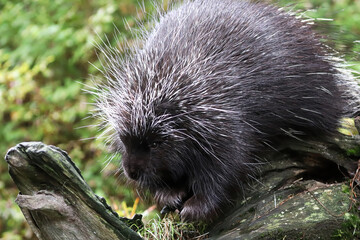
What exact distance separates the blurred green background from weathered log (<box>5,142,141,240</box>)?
3.14 m

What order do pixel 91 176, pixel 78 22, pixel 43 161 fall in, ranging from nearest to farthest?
pixel 43 161
pixel 91 176
pixel 78 22

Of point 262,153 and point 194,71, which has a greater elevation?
point 194,71

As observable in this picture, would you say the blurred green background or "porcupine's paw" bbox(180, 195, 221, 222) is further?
the blurred green background

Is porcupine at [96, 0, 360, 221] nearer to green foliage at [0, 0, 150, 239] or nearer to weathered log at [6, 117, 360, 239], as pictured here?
weathered log at [6, 117, 360, 239]

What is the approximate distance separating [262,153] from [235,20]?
2.90ft

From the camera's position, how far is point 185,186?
9.86ft

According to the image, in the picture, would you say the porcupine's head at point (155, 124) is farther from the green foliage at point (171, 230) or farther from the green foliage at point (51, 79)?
the green foliage at point (51, 79)

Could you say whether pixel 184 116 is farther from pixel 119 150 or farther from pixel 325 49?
pixel 325 49

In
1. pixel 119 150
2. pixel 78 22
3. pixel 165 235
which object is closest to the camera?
pixel 165 235

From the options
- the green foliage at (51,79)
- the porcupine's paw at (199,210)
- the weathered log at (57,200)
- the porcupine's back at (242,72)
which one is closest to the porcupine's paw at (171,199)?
the porcupine's paw at (199,210)

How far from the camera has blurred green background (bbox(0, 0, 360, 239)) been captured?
5.75 metres

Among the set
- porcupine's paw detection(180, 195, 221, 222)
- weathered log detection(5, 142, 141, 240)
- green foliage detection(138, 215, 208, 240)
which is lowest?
green foliage detection(138, 215, 208, 240)

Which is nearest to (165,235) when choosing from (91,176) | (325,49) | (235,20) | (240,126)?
(240,126)

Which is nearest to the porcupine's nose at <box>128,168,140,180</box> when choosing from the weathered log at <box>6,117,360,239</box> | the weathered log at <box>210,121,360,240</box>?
the weathered log at <box>6,117,360,239</box>
